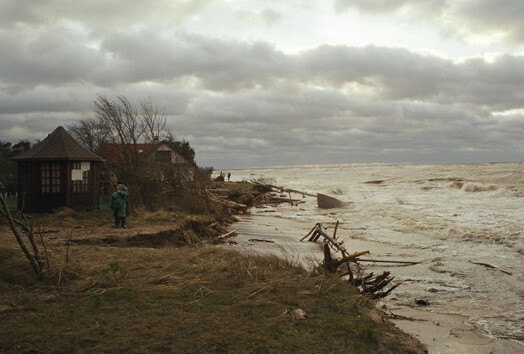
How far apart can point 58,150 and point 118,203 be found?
19.9ft

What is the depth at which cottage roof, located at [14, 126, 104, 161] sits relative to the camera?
16859 mm

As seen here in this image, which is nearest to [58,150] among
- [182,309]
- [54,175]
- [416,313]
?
[54,175]

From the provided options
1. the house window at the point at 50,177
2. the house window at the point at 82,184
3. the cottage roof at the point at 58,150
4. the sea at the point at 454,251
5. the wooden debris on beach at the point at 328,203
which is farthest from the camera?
the wooden debris on beach at the point at 328,203

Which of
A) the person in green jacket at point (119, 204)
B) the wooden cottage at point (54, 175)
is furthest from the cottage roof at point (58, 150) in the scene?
→ the person in green jacket at point (119, 204)

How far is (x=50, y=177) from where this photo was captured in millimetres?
17141

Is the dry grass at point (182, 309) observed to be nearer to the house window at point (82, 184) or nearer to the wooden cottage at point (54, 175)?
the wooden cottage at point (54, 175)

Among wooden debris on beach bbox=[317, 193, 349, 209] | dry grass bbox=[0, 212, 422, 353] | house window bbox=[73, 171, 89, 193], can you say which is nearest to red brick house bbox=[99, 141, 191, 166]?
house window bbox=[73, 171, 89, 193]

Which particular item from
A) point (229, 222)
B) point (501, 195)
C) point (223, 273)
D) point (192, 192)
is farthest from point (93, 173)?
point (501, 195)

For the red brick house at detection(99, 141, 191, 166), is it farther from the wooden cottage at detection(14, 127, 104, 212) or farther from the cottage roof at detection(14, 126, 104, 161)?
the wooden cottage at detection(14, 127, 104, 212)

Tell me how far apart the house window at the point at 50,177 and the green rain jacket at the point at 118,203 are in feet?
17.7

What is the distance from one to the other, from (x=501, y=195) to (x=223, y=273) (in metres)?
28.1

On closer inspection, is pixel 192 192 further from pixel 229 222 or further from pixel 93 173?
pixel 93 173

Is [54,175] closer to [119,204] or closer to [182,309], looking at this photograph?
[119,204]

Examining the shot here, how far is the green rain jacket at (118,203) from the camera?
43.7ft
